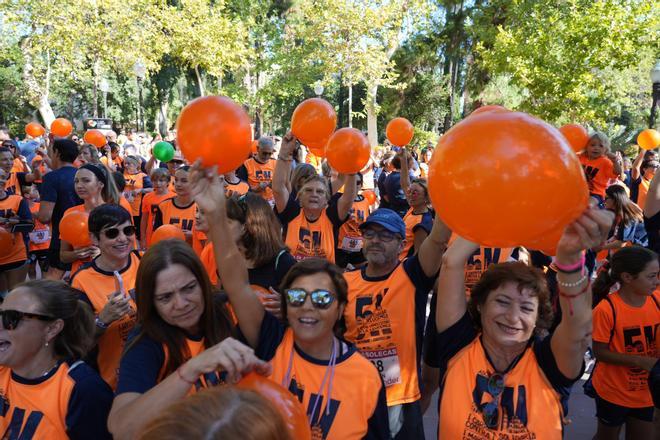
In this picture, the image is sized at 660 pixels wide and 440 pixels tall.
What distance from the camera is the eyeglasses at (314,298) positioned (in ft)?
6.63

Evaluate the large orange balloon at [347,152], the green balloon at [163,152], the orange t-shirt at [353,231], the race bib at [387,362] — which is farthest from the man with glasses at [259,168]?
the race bib at [387,362]

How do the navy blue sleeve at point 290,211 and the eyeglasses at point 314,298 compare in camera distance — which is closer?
the eyeglasses at point 314,298

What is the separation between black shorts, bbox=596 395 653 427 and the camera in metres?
3.03

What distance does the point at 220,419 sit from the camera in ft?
2.90

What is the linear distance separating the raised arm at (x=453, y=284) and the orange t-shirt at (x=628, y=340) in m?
1.44

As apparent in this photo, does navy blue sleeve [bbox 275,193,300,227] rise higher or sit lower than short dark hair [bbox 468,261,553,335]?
higher

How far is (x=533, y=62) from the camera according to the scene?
50.1 ft

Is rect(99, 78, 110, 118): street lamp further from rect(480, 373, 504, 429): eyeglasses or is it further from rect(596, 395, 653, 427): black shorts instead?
rect(480, 373, 504, 429): eyeglasses

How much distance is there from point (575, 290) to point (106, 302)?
2417 millimetres

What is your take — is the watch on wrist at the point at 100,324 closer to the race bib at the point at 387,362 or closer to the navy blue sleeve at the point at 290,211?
the race bib at the point at 387,362

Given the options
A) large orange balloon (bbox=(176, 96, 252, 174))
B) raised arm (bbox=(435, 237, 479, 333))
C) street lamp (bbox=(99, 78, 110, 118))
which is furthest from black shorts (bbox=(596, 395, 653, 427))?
street lamp (bbox=(99, 78, 110, 118))

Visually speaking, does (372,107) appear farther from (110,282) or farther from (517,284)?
(517,284)

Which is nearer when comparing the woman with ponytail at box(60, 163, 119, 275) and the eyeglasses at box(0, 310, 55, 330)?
the eyeglasses at box(0, 310, 55, 330)

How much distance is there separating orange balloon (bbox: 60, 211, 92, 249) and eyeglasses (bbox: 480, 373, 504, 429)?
2.94 m
